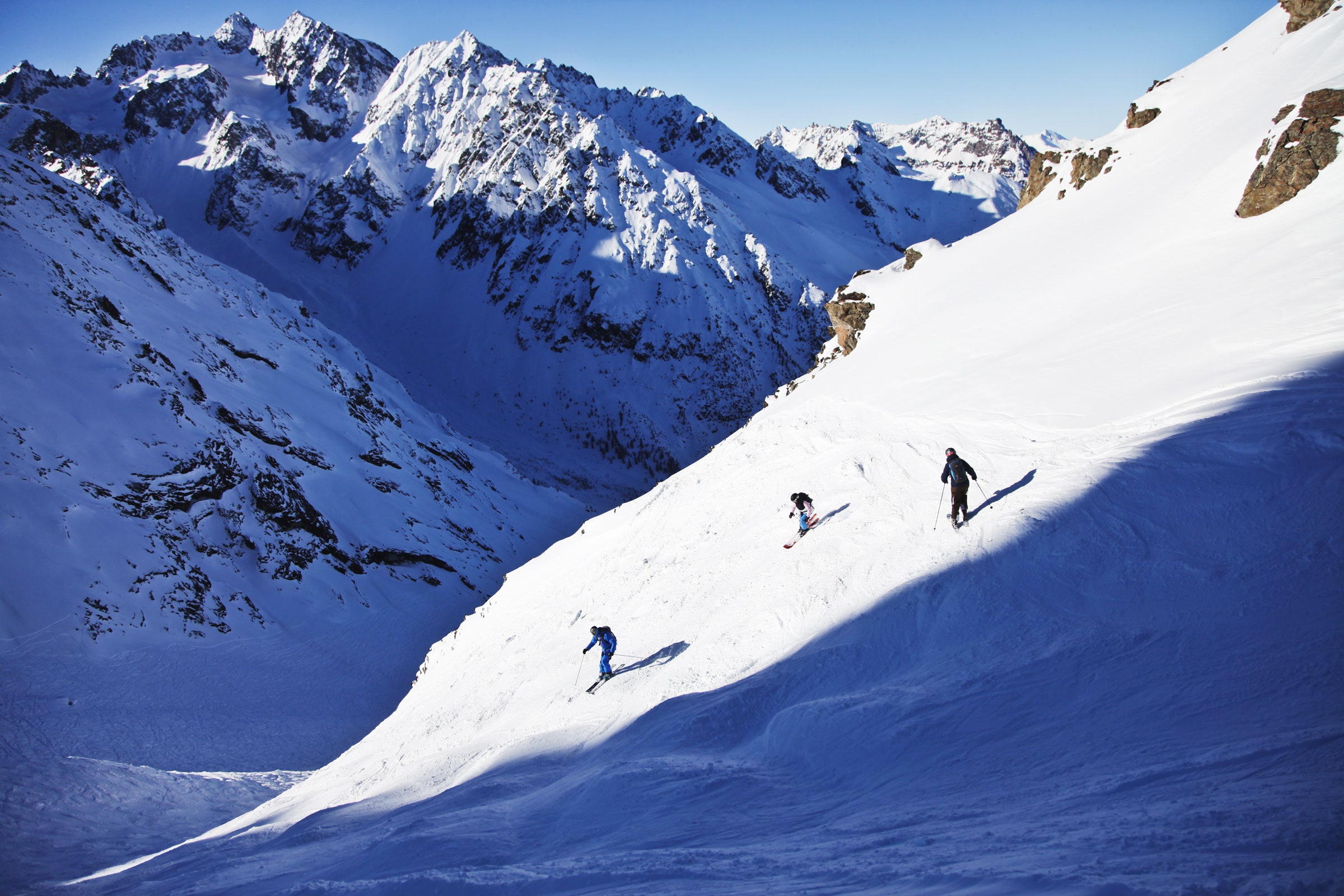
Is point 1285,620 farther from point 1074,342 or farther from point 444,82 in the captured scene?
point 444,82

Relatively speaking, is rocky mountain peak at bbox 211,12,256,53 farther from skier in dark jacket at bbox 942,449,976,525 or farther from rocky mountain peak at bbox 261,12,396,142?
skier in dark jacket at bbox 942,449,976,525

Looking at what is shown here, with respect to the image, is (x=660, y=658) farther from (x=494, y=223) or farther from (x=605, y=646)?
(x=494, y=223)

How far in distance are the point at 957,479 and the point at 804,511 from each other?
138 inches

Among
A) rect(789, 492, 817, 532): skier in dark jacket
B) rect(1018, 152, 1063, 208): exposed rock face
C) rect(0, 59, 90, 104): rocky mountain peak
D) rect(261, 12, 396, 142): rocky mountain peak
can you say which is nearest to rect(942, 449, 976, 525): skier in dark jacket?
rect(789, 492, 817, 532): skier in dark jacket

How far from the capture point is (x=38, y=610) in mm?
25750

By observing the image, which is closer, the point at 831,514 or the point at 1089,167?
the point at 831,514

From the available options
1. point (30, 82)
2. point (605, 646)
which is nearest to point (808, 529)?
point (605, 646)

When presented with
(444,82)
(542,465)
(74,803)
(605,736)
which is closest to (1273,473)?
(605,736)

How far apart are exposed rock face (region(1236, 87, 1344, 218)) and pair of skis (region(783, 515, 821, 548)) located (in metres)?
14.3

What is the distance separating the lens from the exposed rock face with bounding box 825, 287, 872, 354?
91.7ft

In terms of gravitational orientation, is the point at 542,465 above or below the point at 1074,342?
above

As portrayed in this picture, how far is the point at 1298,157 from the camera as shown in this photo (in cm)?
1669

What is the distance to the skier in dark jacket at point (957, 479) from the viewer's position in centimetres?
1133

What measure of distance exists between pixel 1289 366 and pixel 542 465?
75226 millimetres
